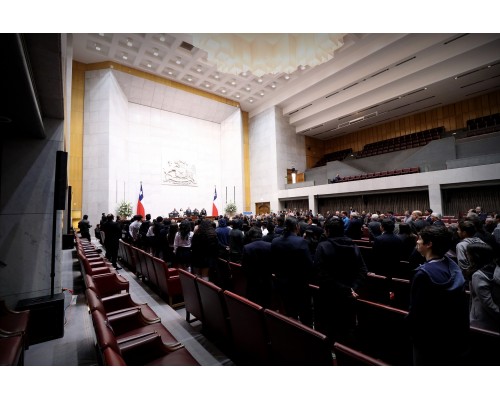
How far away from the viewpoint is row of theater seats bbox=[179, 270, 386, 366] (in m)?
1.28

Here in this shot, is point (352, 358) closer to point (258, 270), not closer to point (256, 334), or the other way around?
point (256, 334)

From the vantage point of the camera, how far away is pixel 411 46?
10258 millimetres

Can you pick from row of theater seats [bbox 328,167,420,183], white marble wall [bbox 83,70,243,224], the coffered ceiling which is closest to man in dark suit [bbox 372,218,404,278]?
the coffered ceiling

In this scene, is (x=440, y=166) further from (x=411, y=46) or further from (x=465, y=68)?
(x=411, y=46)

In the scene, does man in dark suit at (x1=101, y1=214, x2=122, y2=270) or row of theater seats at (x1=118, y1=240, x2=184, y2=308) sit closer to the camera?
row of theater seats at (x1=118, y1=240, x2=184, y2=308)

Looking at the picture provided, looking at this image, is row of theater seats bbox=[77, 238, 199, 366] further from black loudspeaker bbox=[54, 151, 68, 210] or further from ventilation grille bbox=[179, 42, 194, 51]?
ventilation grille bbox=[179, 42, 194, 51]

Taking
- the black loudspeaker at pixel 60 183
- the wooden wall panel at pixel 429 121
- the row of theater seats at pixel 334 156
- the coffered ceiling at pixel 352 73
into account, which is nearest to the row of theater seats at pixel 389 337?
the black loudspeaker at pixel 60 183

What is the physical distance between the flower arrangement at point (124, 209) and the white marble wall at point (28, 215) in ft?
32.7

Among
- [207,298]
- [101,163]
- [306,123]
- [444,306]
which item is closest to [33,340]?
[207,298]

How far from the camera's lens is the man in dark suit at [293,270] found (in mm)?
2400

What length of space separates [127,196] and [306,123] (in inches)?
501

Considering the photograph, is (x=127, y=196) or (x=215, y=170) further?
(x=215, y=170)

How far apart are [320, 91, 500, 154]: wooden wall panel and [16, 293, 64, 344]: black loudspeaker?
18.3m
